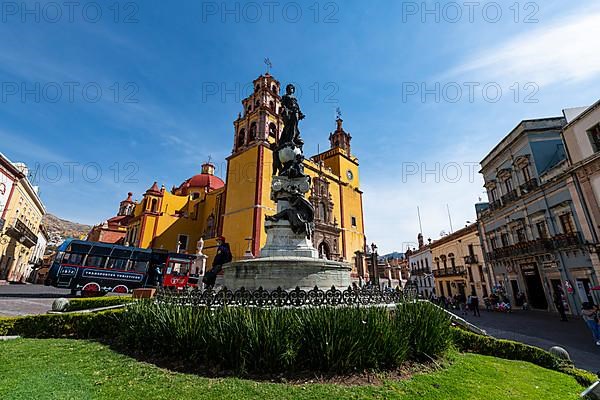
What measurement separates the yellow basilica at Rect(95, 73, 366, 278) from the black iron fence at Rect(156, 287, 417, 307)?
19552 millimetres

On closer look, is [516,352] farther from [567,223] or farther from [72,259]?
[72,259]

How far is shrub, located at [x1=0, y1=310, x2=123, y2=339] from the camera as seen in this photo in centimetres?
735

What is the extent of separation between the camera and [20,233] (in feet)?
102

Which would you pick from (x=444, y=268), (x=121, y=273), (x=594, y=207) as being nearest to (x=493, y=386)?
(x=594, y=207)

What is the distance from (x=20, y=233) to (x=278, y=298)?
132 ft

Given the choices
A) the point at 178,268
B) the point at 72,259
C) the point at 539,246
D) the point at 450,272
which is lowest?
the point at 178,268

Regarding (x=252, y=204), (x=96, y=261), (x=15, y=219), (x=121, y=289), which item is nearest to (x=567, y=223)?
(x=252, y=204)

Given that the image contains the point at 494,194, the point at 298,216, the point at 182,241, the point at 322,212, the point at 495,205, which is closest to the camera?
the point at 298,216

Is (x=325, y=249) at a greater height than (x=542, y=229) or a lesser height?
greater

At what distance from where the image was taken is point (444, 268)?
3316cm

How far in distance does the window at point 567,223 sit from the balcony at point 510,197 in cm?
406

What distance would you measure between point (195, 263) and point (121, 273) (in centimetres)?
517

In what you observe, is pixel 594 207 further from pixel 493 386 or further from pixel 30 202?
pixel 30 202

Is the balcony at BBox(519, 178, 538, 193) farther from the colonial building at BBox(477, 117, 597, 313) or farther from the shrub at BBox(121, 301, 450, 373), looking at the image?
the shrub at BBox(121, 301, 450, 373)
